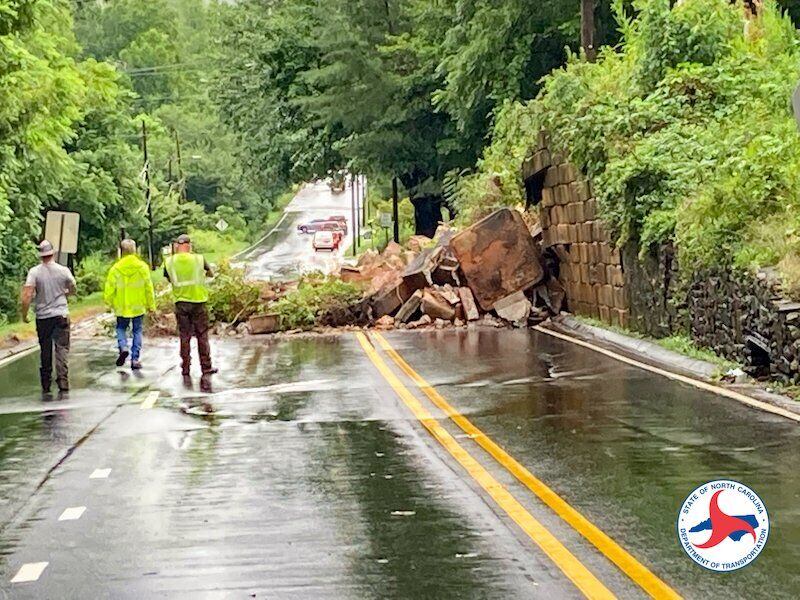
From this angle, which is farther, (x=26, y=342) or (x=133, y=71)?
(x=133, y=71)

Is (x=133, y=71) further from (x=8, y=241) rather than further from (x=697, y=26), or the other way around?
(x=697, y=26)

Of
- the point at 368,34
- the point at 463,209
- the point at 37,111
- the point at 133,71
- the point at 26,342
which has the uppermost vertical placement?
Answer: the point at 133,71

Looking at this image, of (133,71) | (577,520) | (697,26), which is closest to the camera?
(577,520)

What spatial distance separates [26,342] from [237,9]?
88.7ft

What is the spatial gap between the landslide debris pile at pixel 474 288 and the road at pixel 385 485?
9202mm

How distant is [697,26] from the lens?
23.4 metres

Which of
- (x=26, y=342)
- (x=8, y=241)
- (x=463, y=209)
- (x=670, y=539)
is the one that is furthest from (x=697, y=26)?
(x=8, y=241)

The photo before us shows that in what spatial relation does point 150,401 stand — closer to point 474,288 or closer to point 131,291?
point 131,291

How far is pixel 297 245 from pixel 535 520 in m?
91.5

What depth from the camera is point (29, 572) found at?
23.1ft

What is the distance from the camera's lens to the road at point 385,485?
21.8ft

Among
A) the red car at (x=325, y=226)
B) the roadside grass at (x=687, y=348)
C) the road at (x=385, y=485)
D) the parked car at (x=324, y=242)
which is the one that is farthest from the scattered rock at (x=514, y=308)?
A: the red car at (x=325, y=226)

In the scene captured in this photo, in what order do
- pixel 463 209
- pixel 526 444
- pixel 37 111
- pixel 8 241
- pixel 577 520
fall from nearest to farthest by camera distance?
pixel 577 520 < pixel 526 444 < pixel 37 111 < pixel 463 209 < pixel 8 241

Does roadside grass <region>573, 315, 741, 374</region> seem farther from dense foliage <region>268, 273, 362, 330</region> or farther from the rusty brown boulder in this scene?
dense foliage <region>268, 273, 362, 330</region>
